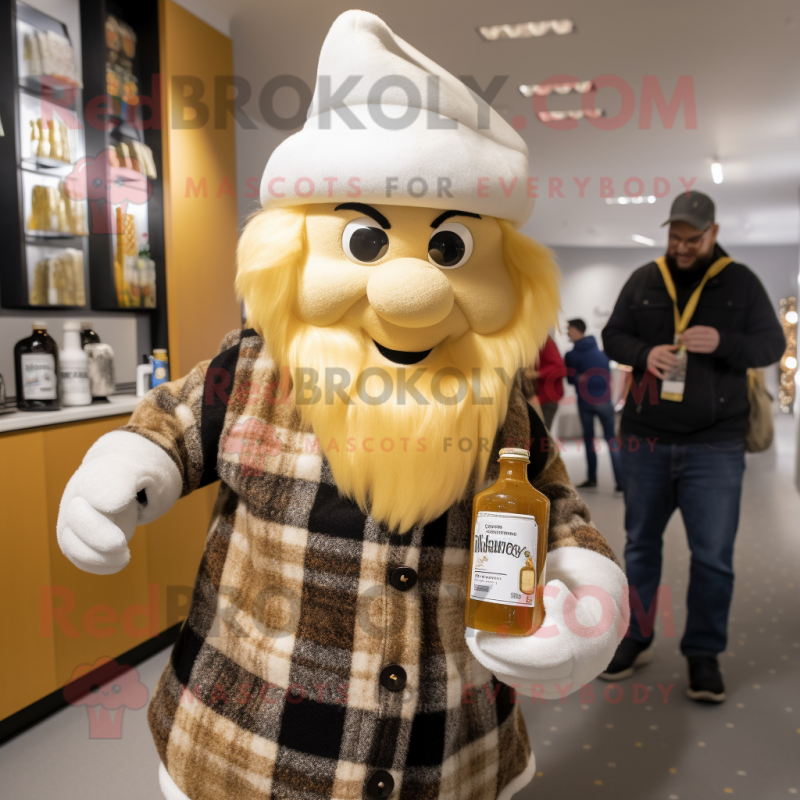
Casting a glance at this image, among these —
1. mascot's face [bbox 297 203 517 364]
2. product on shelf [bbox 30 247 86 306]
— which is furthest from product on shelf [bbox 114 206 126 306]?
mascot's face [bbox 297 203 517 364]

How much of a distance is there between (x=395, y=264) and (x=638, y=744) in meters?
1.81

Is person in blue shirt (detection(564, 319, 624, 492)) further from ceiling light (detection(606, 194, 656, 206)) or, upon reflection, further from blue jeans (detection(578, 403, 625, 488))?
ceiling light (detection(606, 194, 656, 206))

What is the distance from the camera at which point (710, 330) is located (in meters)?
2.15

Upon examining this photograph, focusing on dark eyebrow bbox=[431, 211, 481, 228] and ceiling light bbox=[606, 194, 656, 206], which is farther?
ceiling light bbox=[606, 194, 656, 206]

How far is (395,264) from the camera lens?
0.95 meters

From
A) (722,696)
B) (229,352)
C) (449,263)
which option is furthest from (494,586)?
(722,696)

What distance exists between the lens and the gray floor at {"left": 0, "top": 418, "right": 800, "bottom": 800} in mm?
1882

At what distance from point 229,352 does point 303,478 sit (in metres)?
0.26

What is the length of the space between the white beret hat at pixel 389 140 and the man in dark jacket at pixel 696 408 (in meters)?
1.36

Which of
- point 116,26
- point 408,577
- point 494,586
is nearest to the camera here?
point 494,586

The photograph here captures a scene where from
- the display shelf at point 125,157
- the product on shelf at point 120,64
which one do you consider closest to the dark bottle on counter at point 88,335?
the display shelf at point 125,157

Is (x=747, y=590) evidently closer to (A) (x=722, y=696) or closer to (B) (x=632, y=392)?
(A) (x=722, y=696)

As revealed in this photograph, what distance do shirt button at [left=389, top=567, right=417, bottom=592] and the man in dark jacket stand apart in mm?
1524

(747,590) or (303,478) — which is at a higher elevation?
(303,478)
